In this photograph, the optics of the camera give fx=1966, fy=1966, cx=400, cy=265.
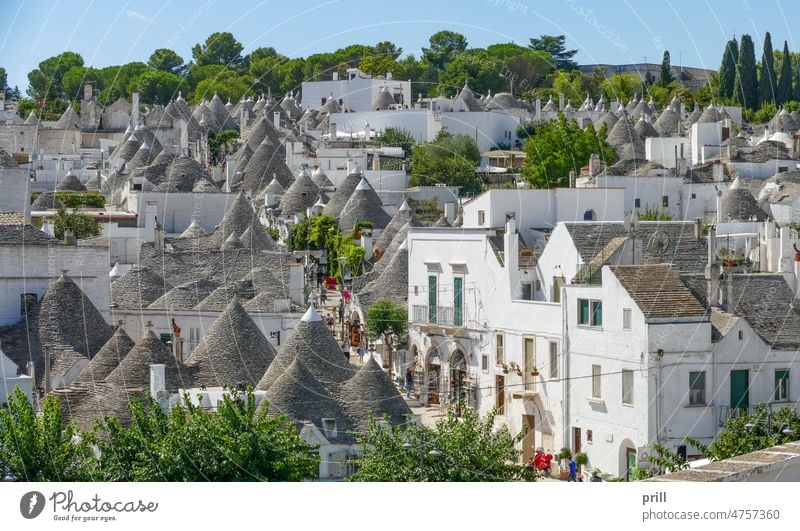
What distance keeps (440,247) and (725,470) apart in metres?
15.7

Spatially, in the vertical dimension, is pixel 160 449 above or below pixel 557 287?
below

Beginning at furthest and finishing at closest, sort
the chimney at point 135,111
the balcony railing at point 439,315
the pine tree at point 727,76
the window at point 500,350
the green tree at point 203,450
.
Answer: the chimney at point 135,111
the pine tree at point 727,76
the balcony railing at point 439,315
the window at point 500,350
the green tree at point 203,450

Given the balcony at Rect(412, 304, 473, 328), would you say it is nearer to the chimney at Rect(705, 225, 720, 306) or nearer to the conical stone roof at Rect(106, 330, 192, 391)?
the chimney at Rect(705, 225, 720, 306)

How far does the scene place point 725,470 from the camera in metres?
14.4

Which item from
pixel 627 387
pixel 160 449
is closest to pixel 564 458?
pixel 627 387

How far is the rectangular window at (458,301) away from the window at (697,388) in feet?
17.4

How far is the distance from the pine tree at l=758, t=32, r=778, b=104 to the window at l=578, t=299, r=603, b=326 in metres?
30.1

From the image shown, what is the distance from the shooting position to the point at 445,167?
55.3 meters

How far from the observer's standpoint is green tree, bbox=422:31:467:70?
2660 inches

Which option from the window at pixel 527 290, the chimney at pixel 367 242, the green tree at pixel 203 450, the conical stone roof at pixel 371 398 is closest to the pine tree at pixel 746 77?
the chimney at pixel 367 242

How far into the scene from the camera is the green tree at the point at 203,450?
18.2 m

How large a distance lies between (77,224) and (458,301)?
17345 millimetres

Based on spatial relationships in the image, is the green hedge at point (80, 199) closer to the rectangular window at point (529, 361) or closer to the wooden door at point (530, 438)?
the rectangular window at point (529, 361)

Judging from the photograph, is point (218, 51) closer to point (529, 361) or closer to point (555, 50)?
point (555, 50)
